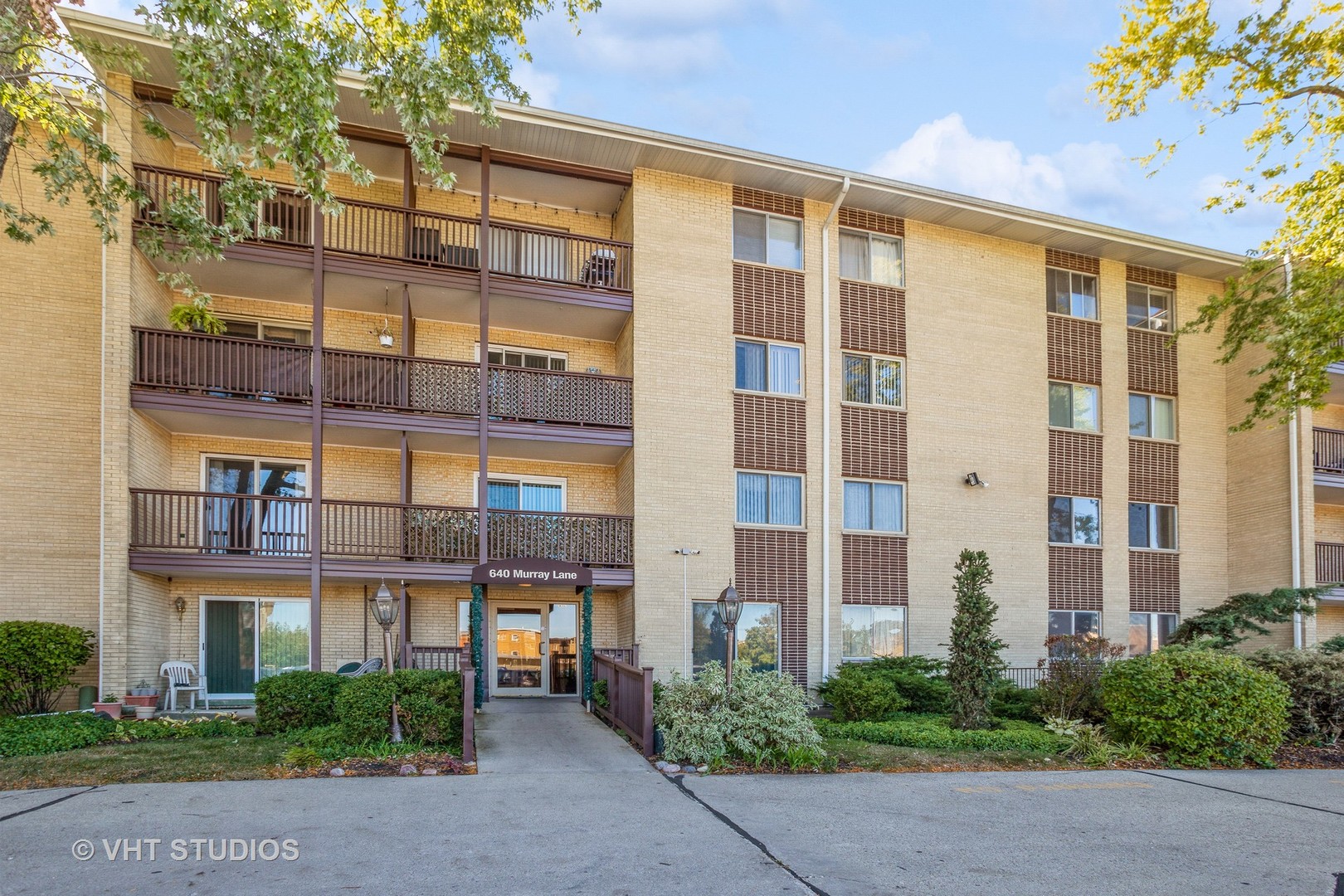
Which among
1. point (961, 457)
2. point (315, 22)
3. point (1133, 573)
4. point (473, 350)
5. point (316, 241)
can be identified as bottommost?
point (1133, 573)

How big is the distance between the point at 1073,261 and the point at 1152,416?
4.01 meters

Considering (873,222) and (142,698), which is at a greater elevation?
(873,222)

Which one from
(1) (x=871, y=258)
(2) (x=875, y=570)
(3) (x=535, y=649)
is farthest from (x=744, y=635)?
(1) (x=871, y=258)

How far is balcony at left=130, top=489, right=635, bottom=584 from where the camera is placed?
43.6 feet

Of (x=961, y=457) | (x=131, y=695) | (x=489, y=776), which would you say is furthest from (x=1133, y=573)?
(x=131, y=695)

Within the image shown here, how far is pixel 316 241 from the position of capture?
46.4 ft

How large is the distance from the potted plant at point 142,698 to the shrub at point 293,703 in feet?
9.22

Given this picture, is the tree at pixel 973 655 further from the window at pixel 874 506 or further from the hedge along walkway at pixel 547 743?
the window at pixel 874 506

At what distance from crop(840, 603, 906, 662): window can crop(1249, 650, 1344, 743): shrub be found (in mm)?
6108

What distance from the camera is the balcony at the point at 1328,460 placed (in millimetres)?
18938

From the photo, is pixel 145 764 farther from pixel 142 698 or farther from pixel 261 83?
pixel 261 83

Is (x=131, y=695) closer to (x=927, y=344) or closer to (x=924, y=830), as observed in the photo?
(x=924, y=830)

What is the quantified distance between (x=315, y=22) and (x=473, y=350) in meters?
7.64

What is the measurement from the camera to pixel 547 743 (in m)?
11.2
